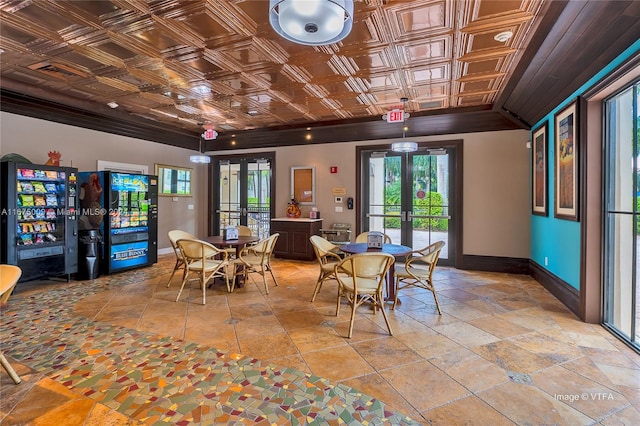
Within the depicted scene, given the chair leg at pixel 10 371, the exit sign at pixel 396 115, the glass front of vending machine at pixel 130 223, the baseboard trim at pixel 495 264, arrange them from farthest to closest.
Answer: the baseboard trim at pixel 495 264
the glass front of vending machine at pixel 130 223
the exit sign at pixel 396 115
the chair leg at pixel 10 371

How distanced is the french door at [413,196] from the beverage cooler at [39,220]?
16.9ft

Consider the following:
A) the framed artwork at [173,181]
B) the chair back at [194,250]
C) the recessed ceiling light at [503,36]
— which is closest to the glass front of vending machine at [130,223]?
the framed artwork at [173,181]

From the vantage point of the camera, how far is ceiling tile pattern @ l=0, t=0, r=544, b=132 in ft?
9.47

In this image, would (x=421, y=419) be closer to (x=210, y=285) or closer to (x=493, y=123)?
(x=210, y=285)

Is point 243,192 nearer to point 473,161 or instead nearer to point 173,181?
point 173,181

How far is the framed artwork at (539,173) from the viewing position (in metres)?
4.70

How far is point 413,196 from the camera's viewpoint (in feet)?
21.2

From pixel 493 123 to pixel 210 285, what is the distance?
5547 millimetres

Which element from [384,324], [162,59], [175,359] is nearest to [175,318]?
[175,359]

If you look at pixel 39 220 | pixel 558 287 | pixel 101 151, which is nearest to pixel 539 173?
pixel 558 287

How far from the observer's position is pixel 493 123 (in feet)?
18.9

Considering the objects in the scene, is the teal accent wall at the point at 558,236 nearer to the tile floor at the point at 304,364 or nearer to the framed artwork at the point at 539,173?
the framed artwork at the point at 539,173

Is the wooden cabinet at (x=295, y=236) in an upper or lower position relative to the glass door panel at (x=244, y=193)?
lower

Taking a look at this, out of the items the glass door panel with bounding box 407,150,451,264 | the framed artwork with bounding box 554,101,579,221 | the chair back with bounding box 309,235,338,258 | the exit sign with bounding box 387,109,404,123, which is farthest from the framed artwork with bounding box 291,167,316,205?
the framed artwork with bounding box 554,101,579,221
